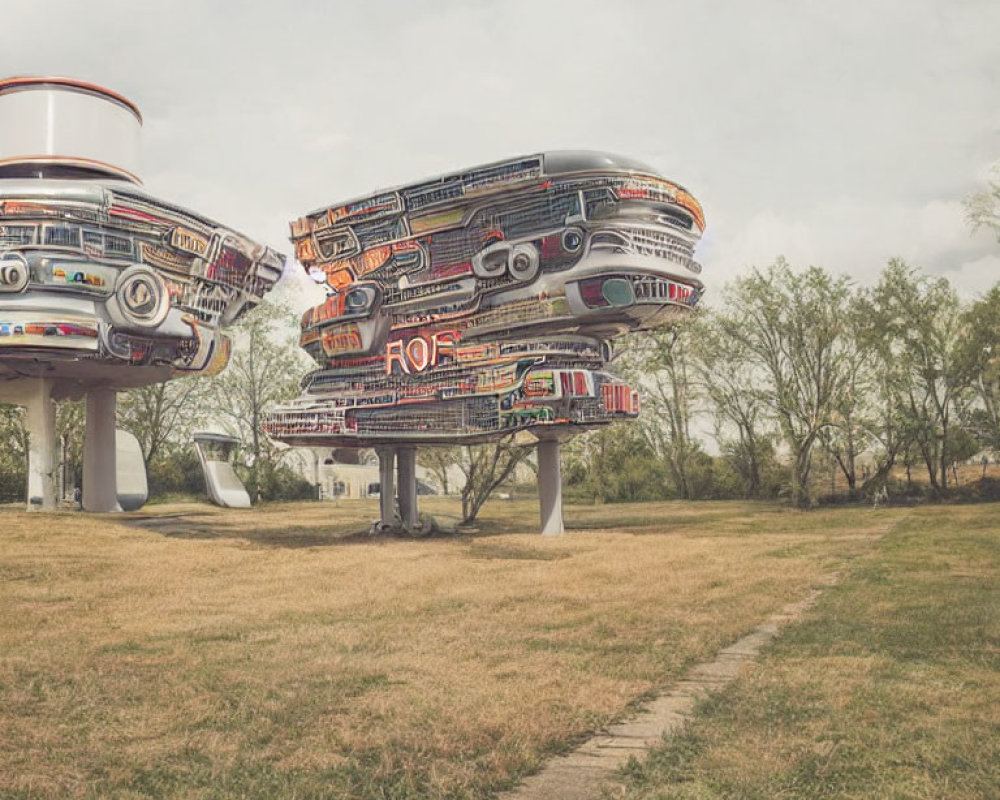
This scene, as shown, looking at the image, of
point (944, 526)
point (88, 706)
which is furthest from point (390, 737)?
point (944, 526)

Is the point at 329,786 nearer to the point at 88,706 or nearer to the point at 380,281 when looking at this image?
the point at 88,706

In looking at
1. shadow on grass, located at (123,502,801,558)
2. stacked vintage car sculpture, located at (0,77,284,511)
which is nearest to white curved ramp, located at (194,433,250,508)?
shadow on grass, located at (123,502,801,558)

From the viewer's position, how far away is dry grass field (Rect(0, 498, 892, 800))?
582 cm

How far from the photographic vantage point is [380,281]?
2364cm

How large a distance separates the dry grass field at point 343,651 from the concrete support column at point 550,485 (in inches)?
54.8

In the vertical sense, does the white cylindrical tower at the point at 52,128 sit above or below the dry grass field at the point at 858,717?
above

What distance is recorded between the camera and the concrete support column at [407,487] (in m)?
26.0

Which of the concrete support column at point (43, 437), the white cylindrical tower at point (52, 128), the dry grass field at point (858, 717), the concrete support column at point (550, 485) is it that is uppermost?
the white cylindrical tower at point (52, 128)

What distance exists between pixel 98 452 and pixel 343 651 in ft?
88.7

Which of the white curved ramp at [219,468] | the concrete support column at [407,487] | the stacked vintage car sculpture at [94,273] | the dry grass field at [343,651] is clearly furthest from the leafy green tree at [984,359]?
the white curved ramp at [219,468]

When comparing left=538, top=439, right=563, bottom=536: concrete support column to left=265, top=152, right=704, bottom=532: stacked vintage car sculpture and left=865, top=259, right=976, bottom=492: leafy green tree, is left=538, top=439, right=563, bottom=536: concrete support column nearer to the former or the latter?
left=265, top=152, right=704, bottom=532: stacked vintage car sculpture

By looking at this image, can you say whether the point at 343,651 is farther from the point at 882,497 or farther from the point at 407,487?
the point at 882,497

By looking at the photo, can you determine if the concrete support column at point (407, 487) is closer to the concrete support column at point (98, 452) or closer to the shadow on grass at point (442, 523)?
the shadow on grass at point (442, 523)

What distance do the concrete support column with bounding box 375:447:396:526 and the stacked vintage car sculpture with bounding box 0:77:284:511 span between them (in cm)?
831
